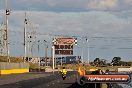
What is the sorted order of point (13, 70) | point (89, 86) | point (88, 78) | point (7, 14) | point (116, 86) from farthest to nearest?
point (13, 70)
point (7, 14)
point (89, 86)
point (116, 86)
point (88, 78)

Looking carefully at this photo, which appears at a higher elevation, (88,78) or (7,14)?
(7,14)

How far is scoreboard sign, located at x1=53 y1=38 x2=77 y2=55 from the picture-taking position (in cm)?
10119

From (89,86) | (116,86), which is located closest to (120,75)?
(116,86)

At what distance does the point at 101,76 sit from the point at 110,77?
18cm

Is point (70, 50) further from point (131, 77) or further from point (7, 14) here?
point (131, 77)

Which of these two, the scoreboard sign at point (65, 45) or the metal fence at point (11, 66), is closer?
the metal fence at point (11, 66)

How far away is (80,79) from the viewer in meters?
9.04

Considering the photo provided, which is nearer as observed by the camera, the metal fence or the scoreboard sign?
the metal fence

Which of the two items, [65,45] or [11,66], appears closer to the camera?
[11,66]

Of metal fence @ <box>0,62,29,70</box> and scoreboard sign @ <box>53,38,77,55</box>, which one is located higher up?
scoreboard sign @ <box>53,38,77,55</box>

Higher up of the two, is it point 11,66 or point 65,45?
point 65,45

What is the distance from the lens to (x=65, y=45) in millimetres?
102500

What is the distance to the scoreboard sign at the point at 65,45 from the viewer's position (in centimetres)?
10119

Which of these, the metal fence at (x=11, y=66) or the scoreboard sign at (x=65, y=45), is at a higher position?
the scoreboard sign at (x=65, y=45)
